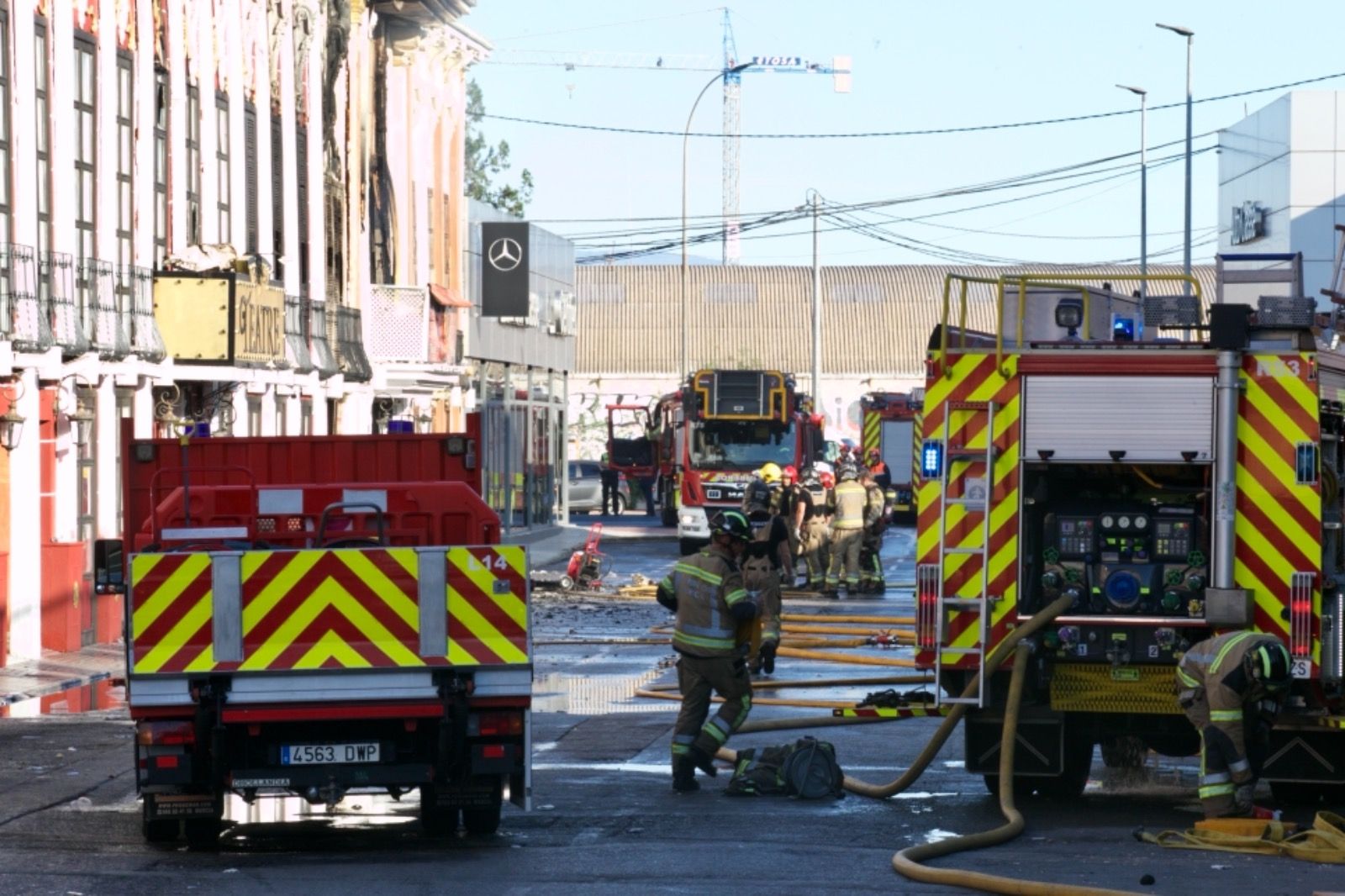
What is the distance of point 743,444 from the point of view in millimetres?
41938

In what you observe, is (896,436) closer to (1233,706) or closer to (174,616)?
(1233,706)

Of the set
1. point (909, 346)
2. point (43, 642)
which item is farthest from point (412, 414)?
point (909, 346)

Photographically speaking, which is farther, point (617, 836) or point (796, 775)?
point (796, 775)

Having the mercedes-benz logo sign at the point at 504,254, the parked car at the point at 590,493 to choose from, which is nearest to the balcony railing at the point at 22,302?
the mercedes-benz logo sign at the point at 504,254

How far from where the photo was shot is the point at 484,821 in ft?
38.7

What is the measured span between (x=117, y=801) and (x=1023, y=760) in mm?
5007

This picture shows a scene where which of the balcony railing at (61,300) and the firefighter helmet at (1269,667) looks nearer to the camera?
the firefighter helmet at (1269,667)

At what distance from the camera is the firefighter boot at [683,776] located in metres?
13.7

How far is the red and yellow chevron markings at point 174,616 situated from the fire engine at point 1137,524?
389cm

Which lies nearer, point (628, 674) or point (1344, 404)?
point (1344, 404)

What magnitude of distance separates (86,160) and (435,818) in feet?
53.0

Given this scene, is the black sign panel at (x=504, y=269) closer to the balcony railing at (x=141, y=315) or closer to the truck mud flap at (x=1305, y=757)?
the balcony railing at (x=141, y=315)

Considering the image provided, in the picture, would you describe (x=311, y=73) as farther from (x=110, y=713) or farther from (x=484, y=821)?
(x=484, y=821)

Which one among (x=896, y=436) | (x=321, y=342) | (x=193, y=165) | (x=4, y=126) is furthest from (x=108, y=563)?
(x=896, y=436)
